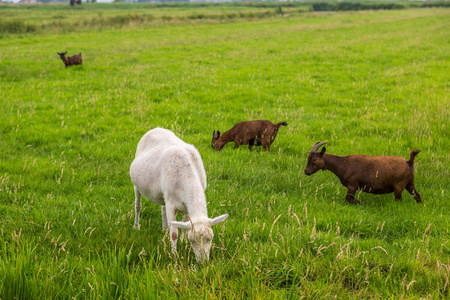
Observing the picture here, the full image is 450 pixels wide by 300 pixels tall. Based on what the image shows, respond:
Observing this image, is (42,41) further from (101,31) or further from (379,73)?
(379,73)

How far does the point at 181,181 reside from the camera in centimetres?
404

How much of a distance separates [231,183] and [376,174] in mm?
2542

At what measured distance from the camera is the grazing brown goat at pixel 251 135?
8.42m

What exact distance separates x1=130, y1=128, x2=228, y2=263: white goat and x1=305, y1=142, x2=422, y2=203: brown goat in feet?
9.26

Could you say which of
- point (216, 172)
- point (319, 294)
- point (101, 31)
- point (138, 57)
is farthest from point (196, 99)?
point (101, 31)

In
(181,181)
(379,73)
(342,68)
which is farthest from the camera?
(342,68)

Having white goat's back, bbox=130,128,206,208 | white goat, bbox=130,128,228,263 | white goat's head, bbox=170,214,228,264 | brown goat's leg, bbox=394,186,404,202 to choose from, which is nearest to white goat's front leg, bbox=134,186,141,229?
white goat, bbox=130,128,228,263

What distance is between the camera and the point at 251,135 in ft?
28.1

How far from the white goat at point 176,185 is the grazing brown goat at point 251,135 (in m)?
3.56

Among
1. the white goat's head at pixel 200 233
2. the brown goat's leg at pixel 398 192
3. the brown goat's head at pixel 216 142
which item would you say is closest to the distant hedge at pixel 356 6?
the brown goat's head at pixel 216 142

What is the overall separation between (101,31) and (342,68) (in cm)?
3373

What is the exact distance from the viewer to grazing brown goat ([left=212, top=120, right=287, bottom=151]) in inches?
332

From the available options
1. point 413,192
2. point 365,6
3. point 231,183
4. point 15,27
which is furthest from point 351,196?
point 365,6

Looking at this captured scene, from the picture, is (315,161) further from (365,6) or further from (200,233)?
(365,6)
